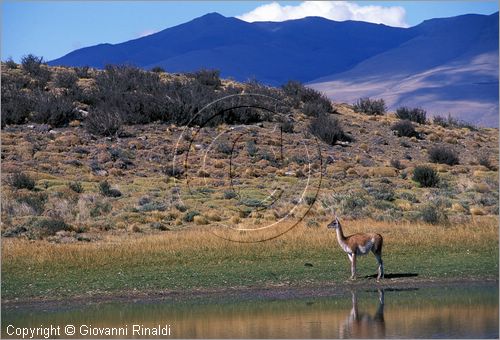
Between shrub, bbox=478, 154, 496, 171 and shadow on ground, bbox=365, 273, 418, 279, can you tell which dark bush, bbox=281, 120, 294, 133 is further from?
shadow on ground, bbox=365, 273, 418, 279

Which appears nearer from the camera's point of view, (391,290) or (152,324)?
(152,324)

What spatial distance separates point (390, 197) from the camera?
41.4m

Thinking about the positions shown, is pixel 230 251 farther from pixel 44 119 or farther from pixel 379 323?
pixel 44 119

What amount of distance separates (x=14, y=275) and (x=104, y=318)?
535 cm

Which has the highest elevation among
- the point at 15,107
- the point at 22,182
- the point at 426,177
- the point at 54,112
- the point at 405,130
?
the point at 15,107

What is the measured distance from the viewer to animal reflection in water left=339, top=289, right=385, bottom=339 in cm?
1769

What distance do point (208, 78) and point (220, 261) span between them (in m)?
48.2

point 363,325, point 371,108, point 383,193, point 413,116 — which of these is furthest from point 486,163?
point 363,325

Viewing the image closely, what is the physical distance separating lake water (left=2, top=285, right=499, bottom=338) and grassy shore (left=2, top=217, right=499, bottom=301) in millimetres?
1660

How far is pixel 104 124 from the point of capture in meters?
56.2

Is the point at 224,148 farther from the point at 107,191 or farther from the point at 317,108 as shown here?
the point at 107,191

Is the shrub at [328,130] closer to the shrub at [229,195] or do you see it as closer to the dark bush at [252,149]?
the dark bush at [252,149]

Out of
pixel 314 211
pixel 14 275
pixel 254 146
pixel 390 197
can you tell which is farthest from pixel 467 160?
pixel 14 275

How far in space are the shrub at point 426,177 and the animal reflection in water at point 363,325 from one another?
26.8m
